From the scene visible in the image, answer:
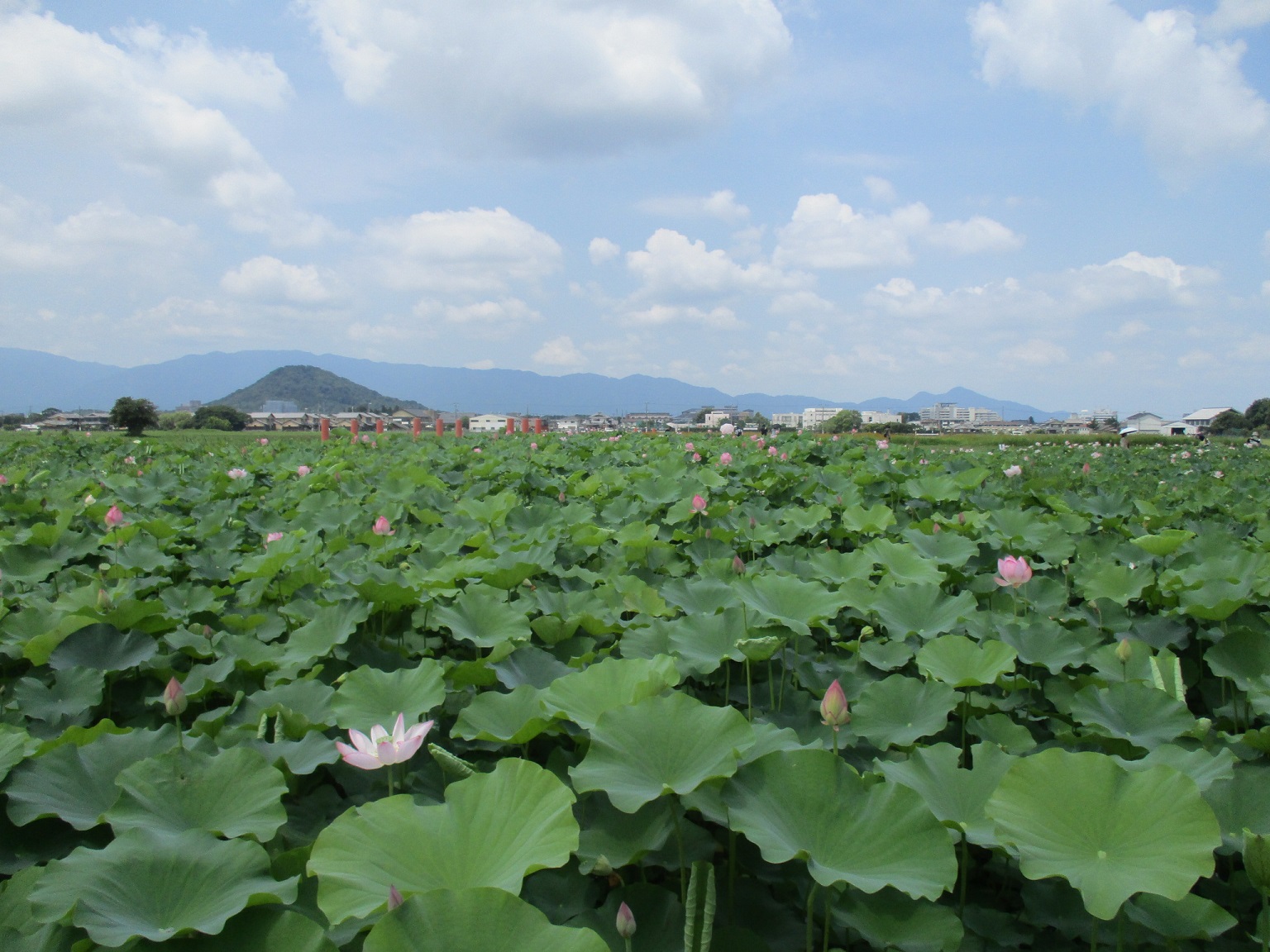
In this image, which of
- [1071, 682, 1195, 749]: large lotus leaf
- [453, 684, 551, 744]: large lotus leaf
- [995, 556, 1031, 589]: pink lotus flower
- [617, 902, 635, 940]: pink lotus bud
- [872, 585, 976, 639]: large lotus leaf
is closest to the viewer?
[617, 902, 635, 940]: pink lotus bud

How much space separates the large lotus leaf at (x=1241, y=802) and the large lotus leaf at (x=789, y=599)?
75cm

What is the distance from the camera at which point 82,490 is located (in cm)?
363

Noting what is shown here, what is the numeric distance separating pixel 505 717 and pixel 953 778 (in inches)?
28.8

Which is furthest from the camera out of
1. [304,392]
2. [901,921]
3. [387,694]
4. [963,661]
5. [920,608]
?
[304,392]

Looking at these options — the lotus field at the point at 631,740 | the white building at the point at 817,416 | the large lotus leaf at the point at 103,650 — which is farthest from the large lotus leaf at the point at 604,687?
the white building at the point at 817,416

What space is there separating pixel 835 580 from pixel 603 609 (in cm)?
75

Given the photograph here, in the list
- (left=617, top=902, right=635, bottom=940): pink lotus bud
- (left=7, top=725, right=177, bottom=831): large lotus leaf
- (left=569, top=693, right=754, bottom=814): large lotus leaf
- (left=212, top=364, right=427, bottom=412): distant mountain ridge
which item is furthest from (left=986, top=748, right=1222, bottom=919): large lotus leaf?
(left=212, top=364, right=427, bottom=412): distant mountain ridge

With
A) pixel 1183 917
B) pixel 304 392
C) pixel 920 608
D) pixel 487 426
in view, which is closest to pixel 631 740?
pixel 1183 917

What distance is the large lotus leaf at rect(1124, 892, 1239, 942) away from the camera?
0.94 m

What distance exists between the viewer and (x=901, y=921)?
941mm

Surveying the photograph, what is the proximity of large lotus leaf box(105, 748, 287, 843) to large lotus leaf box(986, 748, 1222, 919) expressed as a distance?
970 mm

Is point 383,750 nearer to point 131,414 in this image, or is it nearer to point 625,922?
point 625,922

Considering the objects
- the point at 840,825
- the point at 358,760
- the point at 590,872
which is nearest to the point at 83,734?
the point at 358,760

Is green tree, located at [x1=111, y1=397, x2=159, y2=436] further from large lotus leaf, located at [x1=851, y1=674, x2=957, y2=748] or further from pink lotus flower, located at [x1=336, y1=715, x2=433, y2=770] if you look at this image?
large lotus leaf, located at [x1=851, y1=674, x2=957, y2=748]
